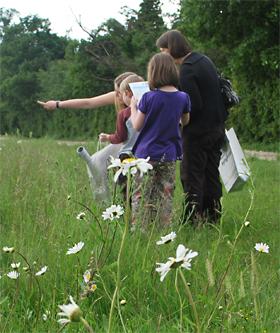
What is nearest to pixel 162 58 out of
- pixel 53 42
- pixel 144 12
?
pixel 144 12

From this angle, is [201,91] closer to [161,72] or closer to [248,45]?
[161,72]

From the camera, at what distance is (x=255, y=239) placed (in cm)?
463

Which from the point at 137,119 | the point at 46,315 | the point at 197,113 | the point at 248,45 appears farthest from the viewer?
the point at 248,45

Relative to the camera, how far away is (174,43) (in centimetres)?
486

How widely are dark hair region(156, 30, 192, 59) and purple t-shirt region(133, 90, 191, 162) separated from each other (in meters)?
0.66

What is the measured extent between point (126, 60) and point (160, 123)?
68.9 ft

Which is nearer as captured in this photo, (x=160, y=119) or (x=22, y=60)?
(x=160, y=119)

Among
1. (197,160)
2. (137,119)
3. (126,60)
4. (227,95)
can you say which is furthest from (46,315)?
(126,60)

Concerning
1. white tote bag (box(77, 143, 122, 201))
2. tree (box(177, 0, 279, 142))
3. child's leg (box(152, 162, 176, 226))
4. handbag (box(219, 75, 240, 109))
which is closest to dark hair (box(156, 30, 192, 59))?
handbag (box(219, 75, 240, 109))

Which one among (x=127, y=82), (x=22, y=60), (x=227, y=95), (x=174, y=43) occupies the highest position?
(x=174, y=43)

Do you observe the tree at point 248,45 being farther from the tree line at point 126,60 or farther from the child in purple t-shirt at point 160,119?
the child in purple t-shirt at point 160,119

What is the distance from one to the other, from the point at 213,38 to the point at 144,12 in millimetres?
8831

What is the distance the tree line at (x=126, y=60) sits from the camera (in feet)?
53.2

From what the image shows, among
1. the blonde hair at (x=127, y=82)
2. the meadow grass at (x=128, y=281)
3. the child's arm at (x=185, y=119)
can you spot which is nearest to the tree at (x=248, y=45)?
the blonde hair at (x=127, y=82)
